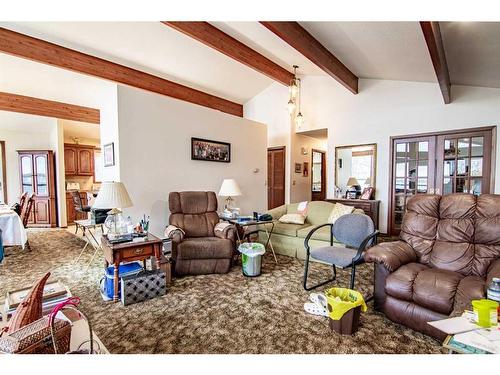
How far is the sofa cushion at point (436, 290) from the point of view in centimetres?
175

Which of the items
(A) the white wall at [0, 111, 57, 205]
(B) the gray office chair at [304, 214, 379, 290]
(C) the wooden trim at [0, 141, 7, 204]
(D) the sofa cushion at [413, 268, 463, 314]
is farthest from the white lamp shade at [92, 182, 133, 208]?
(C) the wooden trim at [0, 141, 7, 204]

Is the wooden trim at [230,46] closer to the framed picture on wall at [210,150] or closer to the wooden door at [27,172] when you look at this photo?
the framed picture on wall at [210,150]

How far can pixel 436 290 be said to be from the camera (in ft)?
5.90

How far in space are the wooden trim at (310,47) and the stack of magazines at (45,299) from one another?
3156mm

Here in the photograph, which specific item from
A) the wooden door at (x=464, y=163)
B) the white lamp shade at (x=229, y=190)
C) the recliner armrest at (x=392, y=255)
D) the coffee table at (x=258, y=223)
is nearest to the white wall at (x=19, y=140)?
the white lamp shade at (x=229, y=190)

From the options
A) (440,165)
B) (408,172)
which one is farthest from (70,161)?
(440,165)

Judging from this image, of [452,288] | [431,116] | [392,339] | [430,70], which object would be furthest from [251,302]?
[431,116]

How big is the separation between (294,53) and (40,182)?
6.61 metres

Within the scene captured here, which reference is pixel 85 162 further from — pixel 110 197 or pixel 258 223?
pixel 258 223

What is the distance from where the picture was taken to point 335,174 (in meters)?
5.84

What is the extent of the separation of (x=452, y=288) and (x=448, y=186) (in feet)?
11.6

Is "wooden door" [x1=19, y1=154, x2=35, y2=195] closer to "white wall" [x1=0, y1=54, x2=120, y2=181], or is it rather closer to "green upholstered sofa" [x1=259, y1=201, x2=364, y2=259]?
"white wall" [x1=0, y1=54, x2=120, y2=181]

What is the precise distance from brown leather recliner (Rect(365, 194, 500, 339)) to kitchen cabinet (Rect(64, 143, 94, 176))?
7.58m
